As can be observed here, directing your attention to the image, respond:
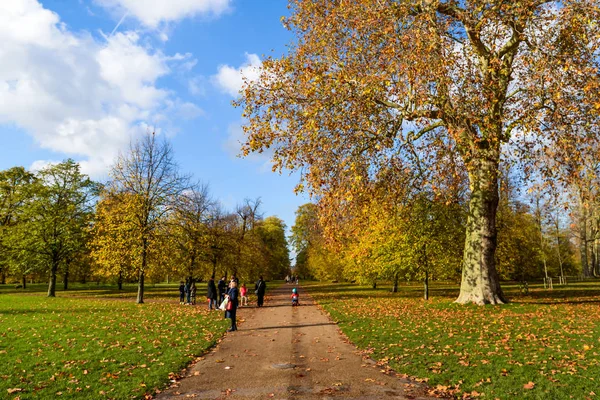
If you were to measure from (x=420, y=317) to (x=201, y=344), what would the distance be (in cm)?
970

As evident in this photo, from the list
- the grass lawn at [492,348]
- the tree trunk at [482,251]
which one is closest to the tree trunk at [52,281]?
the grass lawn at [492,348]

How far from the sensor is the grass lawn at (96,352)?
788 cm

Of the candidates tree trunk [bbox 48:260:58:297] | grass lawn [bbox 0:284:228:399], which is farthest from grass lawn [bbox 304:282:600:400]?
tree trunk [bbox 48:260:58:297]

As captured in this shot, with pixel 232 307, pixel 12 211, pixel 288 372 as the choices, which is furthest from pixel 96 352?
pixel 12 211

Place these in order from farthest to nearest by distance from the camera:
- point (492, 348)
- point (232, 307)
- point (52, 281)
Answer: point (52, 281) → point (232, 307) → point (492, 348)

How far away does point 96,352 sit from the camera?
1092 centimetres

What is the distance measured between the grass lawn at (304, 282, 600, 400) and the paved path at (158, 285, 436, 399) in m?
0.75

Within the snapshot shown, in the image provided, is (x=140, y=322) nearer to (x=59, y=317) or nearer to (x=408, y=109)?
(x=59, y=317)

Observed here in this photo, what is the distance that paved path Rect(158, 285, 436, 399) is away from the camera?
7.41 m

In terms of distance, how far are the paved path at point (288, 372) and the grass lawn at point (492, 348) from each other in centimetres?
75

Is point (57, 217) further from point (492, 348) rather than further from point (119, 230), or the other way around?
point (492, 348)

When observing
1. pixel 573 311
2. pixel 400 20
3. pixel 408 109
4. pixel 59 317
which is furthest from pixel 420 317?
pixel 59 317

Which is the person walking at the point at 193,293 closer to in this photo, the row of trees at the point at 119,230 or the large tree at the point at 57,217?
the row of trees at the point at 119,230

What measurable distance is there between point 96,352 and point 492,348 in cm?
1066
